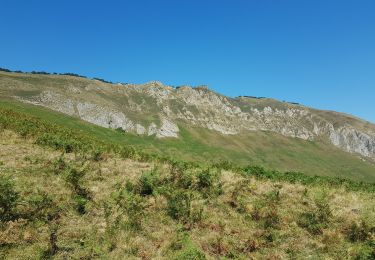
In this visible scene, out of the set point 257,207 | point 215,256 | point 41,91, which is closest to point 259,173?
point 257,207

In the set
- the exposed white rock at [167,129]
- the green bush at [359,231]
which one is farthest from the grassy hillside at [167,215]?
the exposed white rock at [167,129]

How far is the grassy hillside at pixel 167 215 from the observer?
42.0ft

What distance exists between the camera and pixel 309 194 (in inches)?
678

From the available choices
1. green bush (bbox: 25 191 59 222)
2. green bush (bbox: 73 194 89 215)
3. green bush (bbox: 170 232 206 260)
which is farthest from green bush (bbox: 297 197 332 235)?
green bush (bbox: 25 191 59 222)

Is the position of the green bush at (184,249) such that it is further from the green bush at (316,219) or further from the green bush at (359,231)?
the green bush at (359,231)

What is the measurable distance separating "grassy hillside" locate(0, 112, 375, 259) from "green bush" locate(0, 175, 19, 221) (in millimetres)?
33

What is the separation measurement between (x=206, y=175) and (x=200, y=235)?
4408 mm

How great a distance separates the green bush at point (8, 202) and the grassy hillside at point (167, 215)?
0.03m

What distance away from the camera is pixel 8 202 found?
45.0ft

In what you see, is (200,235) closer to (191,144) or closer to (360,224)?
(360,224)

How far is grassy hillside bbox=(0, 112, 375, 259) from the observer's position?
1279 cm

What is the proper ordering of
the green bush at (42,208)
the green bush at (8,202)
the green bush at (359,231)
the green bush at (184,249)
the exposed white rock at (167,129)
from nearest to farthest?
1. the green bush at (184,249)
2. the green bush at (8,202)
3. the green bush at (359,231)
4. the green bush at (42,208)
5. the exposed white rock at (167,129)

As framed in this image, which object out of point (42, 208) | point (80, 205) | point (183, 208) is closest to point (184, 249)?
point (183, 208)

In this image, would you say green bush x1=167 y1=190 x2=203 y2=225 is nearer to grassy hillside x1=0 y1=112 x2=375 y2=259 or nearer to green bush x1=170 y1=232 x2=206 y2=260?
grassy hillside x1=0 y1=112 x2=375 y2=259
